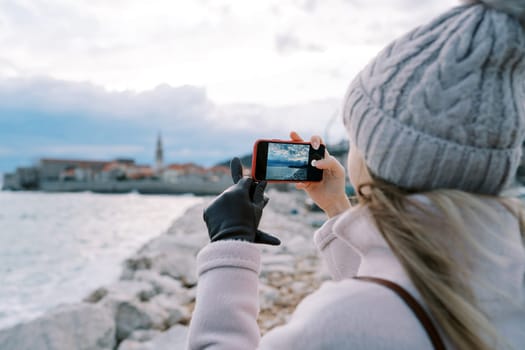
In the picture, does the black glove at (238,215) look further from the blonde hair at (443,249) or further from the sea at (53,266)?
the sea at (53,266)

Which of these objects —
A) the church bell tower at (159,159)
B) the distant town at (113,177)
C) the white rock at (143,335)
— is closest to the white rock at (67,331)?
the white rock at (143,335)

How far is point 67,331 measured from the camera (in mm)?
2996

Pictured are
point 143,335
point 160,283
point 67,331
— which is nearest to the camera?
point 67,331

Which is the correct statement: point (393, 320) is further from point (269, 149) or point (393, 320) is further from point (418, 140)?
point (269, 149)

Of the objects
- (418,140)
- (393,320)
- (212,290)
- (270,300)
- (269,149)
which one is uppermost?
(418,140)

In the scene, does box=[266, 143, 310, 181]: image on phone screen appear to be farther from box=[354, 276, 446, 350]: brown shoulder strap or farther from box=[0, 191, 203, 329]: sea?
box=[0, 191, 203, 329]: sea

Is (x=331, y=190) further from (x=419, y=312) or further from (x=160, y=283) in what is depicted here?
(x=160, y=283)

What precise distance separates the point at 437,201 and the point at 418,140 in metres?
0.11

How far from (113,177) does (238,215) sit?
66.4 metres

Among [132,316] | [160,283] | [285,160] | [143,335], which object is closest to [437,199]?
[285,160]

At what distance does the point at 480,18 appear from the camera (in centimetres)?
78

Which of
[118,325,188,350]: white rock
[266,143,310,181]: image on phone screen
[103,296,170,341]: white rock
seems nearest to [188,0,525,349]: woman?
[266,143,310,181]: image on phone screen

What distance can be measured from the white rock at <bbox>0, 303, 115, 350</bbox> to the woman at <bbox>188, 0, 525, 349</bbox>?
2.67 m

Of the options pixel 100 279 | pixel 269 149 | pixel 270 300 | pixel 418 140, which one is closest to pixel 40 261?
pixel 100 279
